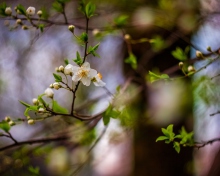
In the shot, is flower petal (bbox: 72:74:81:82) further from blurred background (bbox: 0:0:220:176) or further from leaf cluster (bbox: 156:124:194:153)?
blurred background (bbox: 0:0:220:176)

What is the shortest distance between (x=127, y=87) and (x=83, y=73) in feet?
2.34

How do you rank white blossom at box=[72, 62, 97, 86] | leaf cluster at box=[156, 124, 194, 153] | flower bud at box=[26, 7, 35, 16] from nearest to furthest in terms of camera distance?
1. white blossom at box=[72, 62, 97, 86]
2. leaf cluster at box=[156, 124, 194, 153]
3. flower bud at box=[26, 7, 35, 16]

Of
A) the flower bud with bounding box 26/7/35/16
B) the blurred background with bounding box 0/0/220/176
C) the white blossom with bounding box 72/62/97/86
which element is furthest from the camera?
the blurred background with bounding box 0/0/220/176

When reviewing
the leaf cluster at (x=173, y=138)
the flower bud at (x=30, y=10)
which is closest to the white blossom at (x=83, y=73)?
the leaf cluster at (x=173, y=138)

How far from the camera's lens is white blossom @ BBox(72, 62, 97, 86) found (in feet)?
2.28

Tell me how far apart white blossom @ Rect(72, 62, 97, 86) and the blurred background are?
455 mm

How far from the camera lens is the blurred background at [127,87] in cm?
140

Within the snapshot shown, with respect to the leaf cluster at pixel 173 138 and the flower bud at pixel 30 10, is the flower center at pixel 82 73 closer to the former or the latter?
the leaf cluster at pixel 173 138

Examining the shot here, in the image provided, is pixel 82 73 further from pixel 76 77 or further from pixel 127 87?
pixel 127 87

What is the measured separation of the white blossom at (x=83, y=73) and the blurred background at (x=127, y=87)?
0.45 meters

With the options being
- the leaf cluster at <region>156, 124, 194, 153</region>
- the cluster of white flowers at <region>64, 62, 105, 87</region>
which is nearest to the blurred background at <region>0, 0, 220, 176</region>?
the leaf cluster at <region>156, 124, 194, 153</region>

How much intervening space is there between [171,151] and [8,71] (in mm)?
1207

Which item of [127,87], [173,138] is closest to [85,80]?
[173,138]

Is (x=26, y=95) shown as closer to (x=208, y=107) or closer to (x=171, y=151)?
(x=171, y=151)
